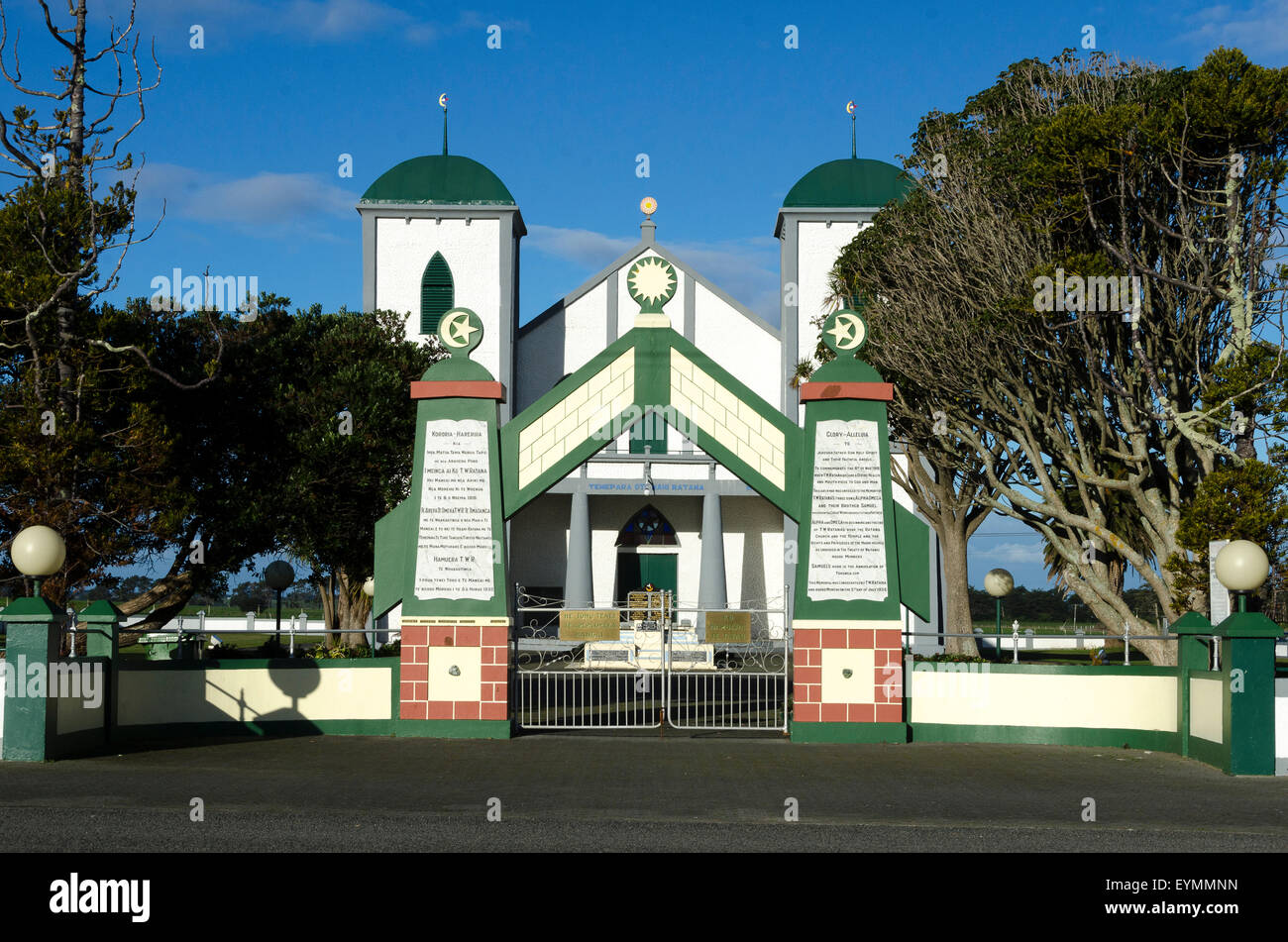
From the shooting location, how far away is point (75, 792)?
11117mm

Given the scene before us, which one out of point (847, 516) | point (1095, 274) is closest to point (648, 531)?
point (1095, 274)

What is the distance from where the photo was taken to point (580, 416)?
54.3 feet

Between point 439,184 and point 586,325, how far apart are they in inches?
237

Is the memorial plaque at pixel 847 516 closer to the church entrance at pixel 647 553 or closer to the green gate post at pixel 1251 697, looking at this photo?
the green gate post at pixel 1251 697

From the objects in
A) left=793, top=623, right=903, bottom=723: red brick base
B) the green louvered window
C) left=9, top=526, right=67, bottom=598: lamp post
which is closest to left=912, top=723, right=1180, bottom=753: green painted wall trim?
left=793, top=623, right=903, bottom=723: red brick base

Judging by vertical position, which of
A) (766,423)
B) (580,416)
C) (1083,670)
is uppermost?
(580,416)

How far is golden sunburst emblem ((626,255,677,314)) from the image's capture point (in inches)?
642

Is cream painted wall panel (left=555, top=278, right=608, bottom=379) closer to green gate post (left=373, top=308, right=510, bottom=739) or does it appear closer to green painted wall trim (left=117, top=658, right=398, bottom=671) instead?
green gate post (left=373, top=308, right=510, bottom=739)

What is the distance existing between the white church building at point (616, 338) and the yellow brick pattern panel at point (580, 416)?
668 inches

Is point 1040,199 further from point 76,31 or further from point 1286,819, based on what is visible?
point 76,31

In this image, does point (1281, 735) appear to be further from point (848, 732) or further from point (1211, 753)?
point (848, 732)

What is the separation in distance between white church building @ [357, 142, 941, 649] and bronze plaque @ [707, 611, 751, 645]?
16.9 metres

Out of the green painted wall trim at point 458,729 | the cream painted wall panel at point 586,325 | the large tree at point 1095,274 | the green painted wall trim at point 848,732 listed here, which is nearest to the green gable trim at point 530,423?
the green painted wall trim at point 458,729
